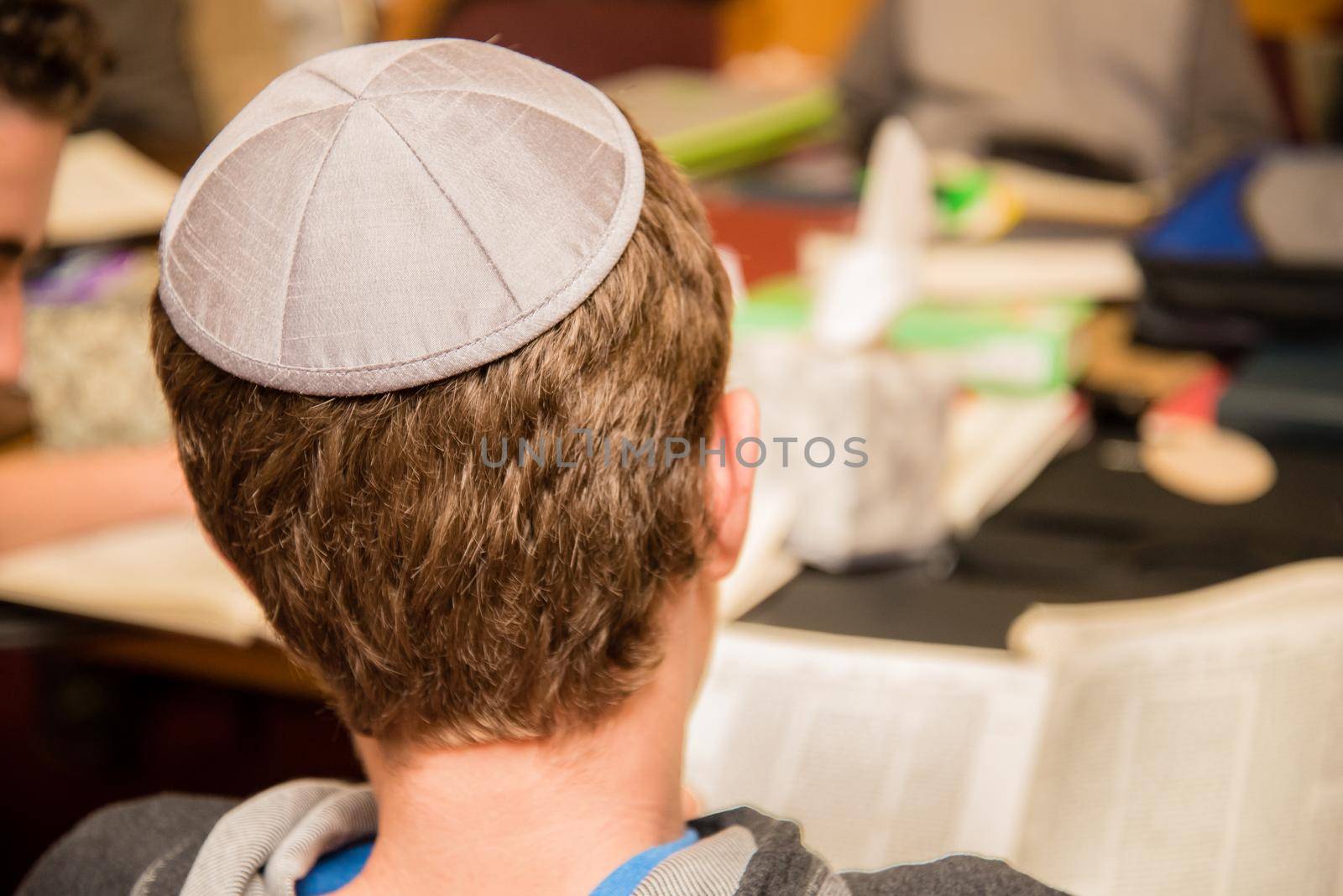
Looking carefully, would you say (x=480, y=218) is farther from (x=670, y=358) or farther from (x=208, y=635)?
(x=208, y=635)

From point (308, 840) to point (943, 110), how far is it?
140cm

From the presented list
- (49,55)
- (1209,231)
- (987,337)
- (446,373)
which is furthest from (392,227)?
(1209,231)

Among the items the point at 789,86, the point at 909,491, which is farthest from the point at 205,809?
the point at 789,86

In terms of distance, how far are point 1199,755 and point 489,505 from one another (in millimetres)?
475

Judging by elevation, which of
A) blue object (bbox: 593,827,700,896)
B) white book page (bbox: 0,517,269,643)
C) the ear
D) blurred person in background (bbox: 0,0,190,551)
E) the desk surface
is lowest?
the desk surface

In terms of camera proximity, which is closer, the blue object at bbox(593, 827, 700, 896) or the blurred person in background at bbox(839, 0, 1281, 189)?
the blue object at bbox(593, 827, 700, 896)

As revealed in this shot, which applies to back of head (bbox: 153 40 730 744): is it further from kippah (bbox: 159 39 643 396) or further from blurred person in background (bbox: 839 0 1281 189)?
blurred person in background (bbox: 839 0 1281 189)

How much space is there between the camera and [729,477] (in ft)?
1.69

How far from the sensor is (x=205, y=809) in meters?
0.54

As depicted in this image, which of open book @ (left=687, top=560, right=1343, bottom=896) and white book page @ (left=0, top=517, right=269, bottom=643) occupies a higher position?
white book page @ (left=0, top=517, right=269, bottom=643)

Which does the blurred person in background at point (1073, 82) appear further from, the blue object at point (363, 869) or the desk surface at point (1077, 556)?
the blue object at point (363, 869)

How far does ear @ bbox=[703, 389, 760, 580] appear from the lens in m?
0.51

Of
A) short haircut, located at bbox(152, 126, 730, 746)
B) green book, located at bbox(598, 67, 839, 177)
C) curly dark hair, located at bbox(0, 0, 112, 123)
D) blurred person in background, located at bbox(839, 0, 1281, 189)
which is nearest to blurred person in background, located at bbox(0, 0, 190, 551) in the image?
curly dark hair, located at bbox(0, 0, 112, 123)

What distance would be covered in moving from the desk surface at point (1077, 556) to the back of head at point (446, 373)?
378 mm
